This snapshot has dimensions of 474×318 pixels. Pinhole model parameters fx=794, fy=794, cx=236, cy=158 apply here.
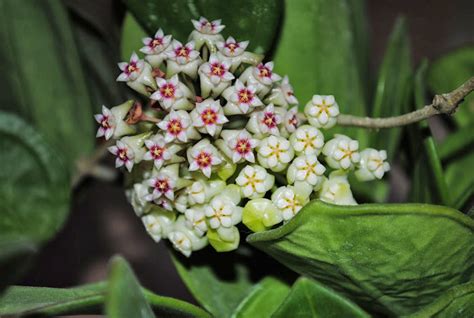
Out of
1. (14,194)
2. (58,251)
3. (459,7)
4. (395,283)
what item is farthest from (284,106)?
(459,7)

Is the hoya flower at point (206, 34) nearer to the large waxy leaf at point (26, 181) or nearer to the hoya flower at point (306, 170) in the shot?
the hoya flower at point (306, 170)

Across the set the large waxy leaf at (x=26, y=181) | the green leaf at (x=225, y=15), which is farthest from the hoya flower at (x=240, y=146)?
the large waxy leaf at (x=26, y=181)

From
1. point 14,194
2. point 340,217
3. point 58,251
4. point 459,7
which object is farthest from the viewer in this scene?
point 459,7

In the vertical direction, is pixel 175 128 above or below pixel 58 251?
above

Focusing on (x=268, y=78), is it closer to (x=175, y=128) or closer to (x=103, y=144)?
(x=175, y=128)

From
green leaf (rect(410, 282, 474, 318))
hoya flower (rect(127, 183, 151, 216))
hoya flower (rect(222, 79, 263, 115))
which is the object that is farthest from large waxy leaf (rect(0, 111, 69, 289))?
green leaf (rect(410, 282, 474, 318))

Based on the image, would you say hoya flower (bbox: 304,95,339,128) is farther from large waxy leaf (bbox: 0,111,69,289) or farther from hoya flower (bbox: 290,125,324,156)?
large waxy leaf (bbox: 0,111,69,289)

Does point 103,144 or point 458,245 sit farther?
point 103,144
